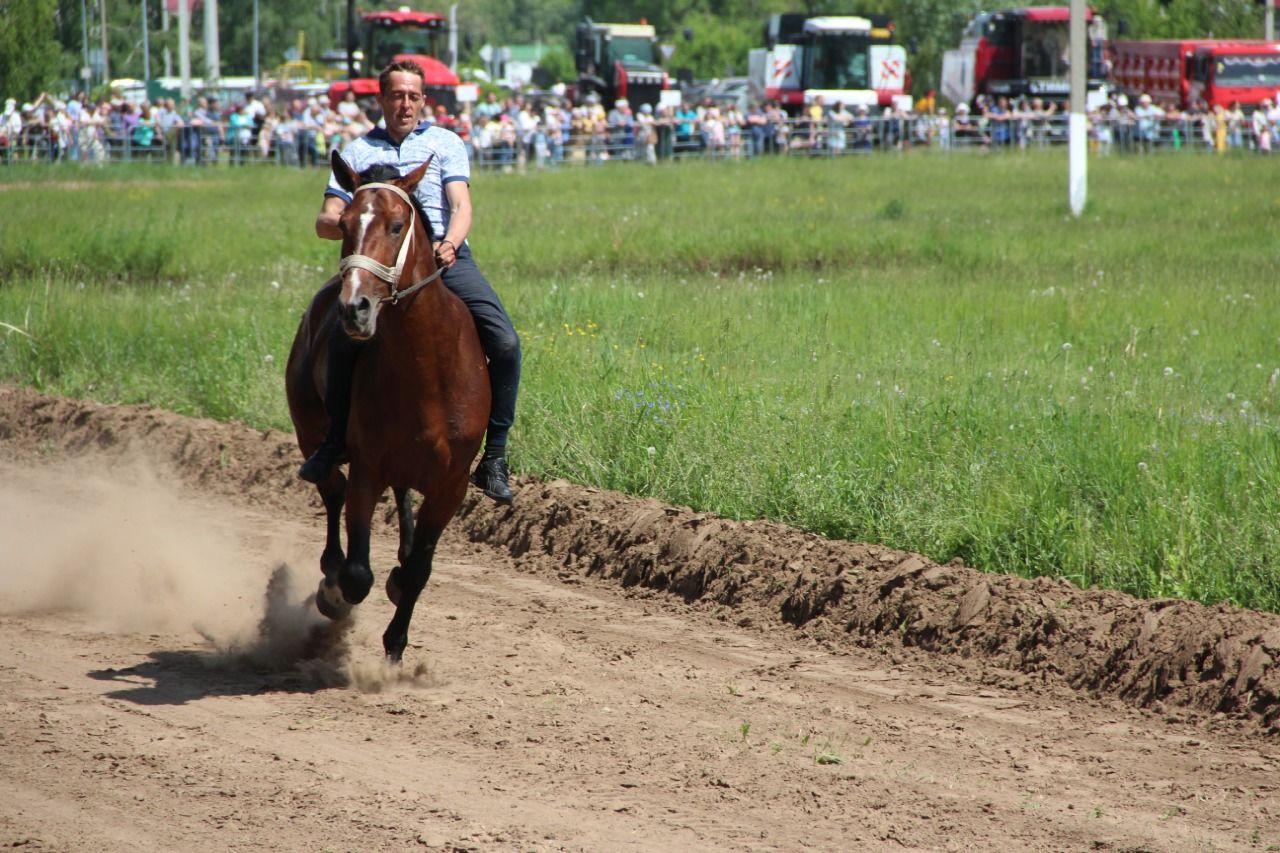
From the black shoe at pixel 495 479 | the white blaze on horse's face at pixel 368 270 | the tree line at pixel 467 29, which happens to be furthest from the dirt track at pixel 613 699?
the tree line at pixel 467 29

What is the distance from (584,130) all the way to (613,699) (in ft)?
125

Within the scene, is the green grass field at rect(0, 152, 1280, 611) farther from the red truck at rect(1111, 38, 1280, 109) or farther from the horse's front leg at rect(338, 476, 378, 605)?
the red truck at rect(1111, 38, 1280, 109)

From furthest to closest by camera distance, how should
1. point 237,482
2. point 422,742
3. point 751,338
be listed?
point 751,338 → point 237,482 → point 422,742

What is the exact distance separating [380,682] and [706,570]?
7.79ft

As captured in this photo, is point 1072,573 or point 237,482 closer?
point 1072,573

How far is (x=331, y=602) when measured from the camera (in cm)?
769

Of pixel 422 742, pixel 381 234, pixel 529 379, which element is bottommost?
pixel 422 742

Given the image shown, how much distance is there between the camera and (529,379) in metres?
12.1

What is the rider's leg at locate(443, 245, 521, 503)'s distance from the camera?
25.3 feet

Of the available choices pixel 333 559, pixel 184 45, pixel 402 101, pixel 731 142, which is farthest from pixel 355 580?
pixel 731 142

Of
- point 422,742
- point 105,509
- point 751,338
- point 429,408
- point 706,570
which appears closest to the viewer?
point 422,742

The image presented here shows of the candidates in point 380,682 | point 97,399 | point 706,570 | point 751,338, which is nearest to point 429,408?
point 380,682

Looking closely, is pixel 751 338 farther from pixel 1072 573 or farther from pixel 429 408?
pixel 429 408

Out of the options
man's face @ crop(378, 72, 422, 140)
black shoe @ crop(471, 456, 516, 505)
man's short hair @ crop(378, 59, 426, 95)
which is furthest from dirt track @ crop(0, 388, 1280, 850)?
man's short hair @ crop(378, 59, 426, 95)
